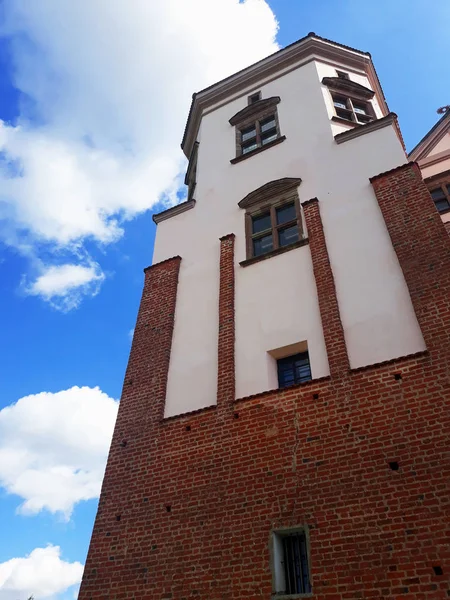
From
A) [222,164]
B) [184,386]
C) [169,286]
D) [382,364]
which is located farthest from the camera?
[222,164]

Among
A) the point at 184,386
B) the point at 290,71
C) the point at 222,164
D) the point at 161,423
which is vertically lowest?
the point at 161,423

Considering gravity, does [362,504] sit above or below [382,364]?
below

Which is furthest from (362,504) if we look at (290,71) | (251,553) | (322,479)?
(290,71)

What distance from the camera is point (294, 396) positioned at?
818 cm

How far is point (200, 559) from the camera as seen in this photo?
7195 mm

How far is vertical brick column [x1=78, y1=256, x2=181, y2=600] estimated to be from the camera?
7.84 meters

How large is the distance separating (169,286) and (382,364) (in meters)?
5.97

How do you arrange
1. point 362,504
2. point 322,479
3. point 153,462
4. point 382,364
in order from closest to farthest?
point 362,504
point 322,479
point 382,364
point 153,462

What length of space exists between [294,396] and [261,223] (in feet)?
18.1

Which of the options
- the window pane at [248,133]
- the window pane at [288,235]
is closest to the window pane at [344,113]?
the window pane at [248,133]

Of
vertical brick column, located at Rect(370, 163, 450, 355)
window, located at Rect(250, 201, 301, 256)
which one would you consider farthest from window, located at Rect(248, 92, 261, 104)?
vertical brick column, located at Rect(370, 163, 450, 355)

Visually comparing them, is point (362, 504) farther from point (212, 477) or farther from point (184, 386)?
point (184, 386)

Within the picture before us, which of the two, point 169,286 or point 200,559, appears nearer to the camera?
point 200,559

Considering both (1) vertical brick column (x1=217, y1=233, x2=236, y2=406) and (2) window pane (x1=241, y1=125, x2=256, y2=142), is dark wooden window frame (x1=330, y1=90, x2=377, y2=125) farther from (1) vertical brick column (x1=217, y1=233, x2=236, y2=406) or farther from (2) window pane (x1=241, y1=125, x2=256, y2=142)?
(1) vertical brick column (x1=217, y1=233, x2=236, y2=406)
